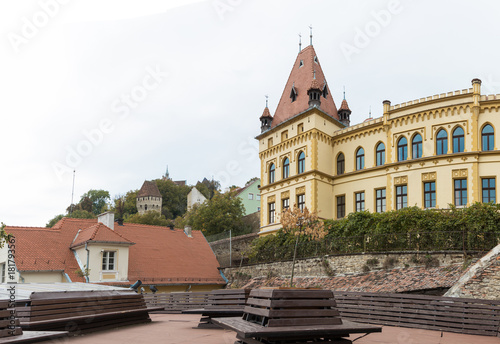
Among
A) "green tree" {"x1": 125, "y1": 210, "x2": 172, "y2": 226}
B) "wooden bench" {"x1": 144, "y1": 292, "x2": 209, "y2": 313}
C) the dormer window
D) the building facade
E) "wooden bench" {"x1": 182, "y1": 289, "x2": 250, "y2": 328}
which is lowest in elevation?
"wooden bench" {"x1": 144, "y1": 292, "x2": 209, "y2": 313}

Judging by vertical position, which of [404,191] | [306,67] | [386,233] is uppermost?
[306,67]

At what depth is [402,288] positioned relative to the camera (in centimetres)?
1778

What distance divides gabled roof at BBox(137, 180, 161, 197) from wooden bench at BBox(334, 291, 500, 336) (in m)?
84.3

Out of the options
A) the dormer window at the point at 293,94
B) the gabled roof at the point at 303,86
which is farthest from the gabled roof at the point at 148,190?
the dormer window at the point at 293,94

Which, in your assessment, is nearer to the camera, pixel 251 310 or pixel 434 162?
pixel 251 310

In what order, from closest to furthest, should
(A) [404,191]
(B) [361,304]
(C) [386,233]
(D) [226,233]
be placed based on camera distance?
(B) [361,304]
(C) [386,233]
(A) [404,191]
(D) [226,233]

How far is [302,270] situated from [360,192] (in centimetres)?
992

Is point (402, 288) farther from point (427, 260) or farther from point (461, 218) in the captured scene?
point (461, 218)

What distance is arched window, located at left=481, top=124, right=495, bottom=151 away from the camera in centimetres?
2691

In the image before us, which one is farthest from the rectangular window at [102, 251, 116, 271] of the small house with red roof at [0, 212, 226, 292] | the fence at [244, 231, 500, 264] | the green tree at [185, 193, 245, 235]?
the green tree at [185, 193, 245, 235]

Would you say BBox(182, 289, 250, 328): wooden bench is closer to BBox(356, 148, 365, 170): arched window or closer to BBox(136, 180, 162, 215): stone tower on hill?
BBox(356, 148, 365, 170): arched window

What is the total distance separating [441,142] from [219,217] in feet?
81.5


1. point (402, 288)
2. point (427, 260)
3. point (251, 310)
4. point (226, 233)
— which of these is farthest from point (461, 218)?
point (226, 233)

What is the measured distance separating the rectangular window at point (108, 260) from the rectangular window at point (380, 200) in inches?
675
